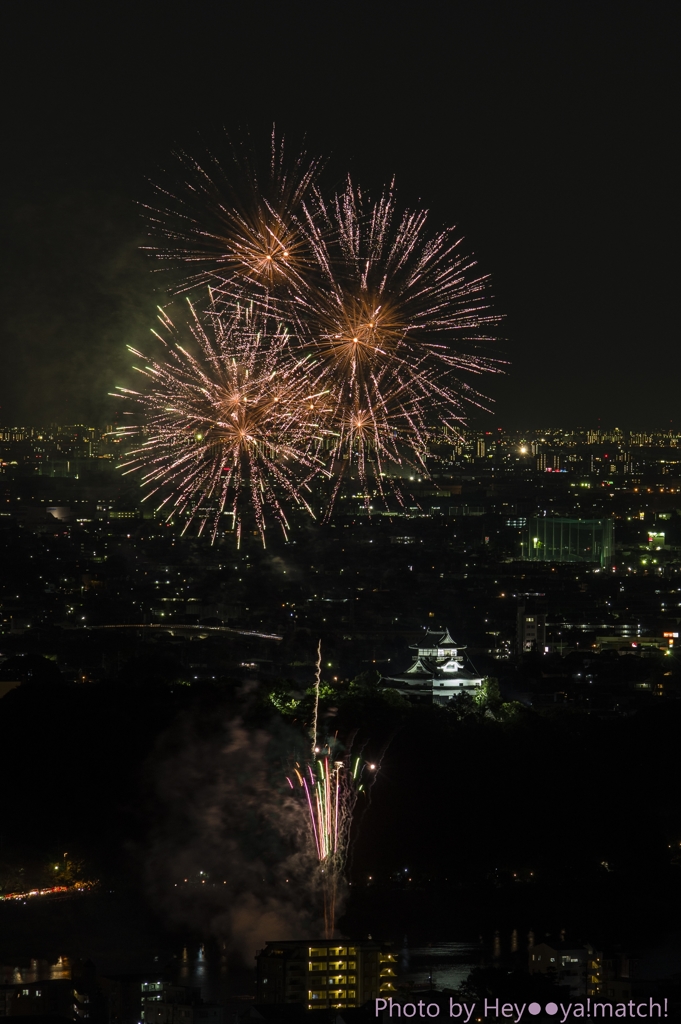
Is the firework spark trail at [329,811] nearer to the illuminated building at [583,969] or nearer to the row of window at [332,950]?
the illuminated building at [583,969]

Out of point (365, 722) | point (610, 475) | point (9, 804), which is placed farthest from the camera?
point (610, 475)

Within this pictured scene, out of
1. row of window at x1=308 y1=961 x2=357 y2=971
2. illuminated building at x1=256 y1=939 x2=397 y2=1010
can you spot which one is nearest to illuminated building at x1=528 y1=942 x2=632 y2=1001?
illuminated building at x1=256 y1=939 x2=397 y2=1010

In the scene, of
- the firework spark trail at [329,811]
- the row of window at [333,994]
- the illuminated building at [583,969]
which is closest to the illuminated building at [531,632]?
the firework spark trail at [329,811]

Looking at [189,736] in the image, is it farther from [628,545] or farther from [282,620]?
[628,545]

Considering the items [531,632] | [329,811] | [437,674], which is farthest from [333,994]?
[531,632]

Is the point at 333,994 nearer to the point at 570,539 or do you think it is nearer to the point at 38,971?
the point at 38,971

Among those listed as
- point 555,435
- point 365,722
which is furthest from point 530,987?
point 555,435
